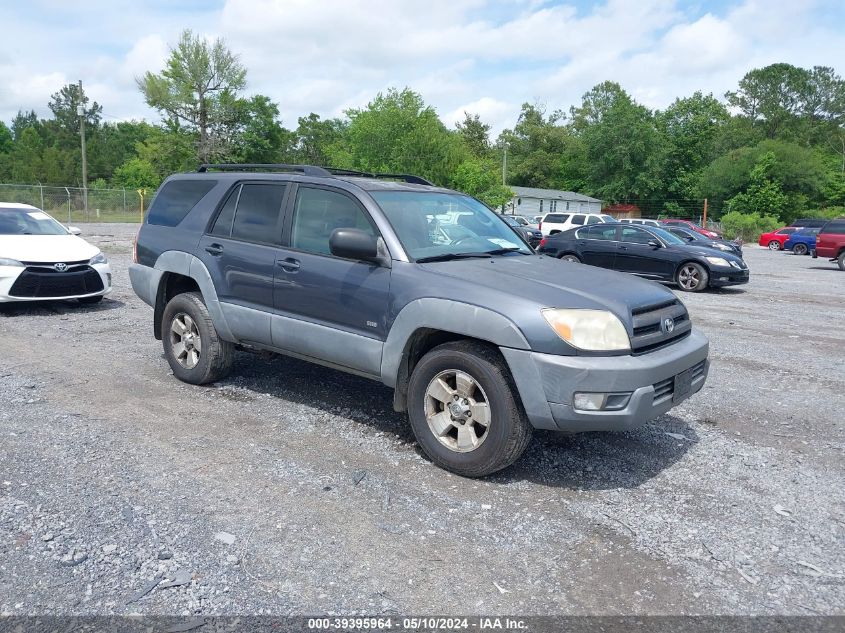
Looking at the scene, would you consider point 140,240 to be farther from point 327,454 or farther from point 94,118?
point 94,118

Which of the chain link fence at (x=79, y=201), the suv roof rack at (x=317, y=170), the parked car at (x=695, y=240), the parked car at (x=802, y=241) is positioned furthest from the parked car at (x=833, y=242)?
the chain link fence at (x=79, y=201)

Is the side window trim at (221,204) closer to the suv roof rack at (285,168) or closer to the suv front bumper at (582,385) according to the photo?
the suv roof rack at (285,168)

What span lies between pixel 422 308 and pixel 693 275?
12304 millimetres

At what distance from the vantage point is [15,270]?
29.8ft

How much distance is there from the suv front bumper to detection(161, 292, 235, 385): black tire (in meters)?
2.88

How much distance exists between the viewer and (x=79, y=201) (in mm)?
42906

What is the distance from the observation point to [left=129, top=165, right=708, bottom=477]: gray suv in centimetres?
402

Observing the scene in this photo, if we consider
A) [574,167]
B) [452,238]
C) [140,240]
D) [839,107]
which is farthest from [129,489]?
[839,107]

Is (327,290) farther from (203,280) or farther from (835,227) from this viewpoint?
(835,227)

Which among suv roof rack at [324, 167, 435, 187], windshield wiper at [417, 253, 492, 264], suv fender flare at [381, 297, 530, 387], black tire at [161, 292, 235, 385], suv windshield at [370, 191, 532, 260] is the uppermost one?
suv roof rack at [324, 167, 435, 187]

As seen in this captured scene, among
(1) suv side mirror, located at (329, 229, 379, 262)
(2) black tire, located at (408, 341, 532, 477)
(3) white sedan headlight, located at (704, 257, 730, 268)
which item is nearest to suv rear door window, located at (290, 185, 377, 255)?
(1) suv side mirror, located at (329, 229, 379, 262)

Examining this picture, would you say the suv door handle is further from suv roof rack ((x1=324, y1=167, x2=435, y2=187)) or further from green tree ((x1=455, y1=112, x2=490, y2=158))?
green tree ((x1=455, y1=112, x2=490, y2=158))

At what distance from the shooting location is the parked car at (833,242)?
22.7 meters

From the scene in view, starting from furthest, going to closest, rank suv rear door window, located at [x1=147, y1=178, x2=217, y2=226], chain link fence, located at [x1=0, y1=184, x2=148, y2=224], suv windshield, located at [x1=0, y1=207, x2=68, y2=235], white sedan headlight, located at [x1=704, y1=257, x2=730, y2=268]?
chain link fence, located at [x1=0, y1=184, x2=148, y2=224], white sedan headlight, located at [x1=704, y1=257, x2=730, y2=268], suv windshield, located at [x1=0, y1=207, x2=68, y2=235], suv rear door window, located at [x1=147, y1=178, x2=217, y2=226]
